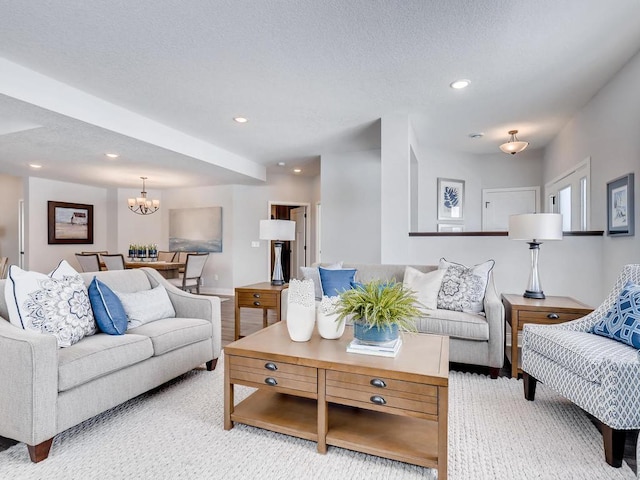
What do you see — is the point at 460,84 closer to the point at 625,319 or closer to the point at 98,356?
the point at 625,319

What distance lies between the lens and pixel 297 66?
293cm

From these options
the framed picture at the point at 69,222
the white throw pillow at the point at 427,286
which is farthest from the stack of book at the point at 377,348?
the framed picture at the point at 69,222

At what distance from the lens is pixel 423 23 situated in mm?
2371

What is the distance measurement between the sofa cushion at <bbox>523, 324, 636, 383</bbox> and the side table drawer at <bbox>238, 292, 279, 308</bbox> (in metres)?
2.24

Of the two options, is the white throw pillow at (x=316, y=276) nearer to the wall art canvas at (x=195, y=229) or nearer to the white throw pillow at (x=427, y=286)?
the white throw pillow at (x=427, y=286)

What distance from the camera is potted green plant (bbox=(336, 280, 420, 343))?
1.84 metres

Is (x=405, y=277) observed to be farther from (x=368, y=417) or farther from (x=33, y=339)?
(x=33, y=339)

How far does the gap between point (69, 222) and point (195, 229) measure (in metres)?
2.46

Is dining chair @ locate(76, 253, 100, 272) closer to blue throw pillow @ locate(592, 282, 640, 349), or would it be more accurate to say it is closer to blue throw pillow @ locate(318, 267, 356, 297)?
blue throw pillow @ locate(318, 267, 356, 297)

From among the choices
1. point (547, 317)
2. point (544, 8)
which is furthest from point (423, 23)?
point (547, 317)

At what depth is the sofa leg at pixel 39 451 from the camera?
167 centimetres

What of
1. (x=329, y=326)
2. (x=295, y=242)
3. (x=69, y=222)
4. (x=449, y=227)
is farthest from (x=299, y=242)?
(x=329, y=326)

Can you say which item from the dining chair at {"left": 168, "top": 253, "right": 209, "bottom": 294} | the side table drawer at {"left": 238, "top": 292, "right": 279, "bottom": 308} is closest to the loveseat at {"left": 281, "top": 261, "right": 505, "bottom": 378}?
the side table drawer at {"left": 238, "top": 292, "right": 279, "bottom": 308}

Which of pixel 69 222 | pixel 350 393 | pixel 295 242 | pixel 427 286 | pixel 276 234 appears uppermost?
pixel 69 222
